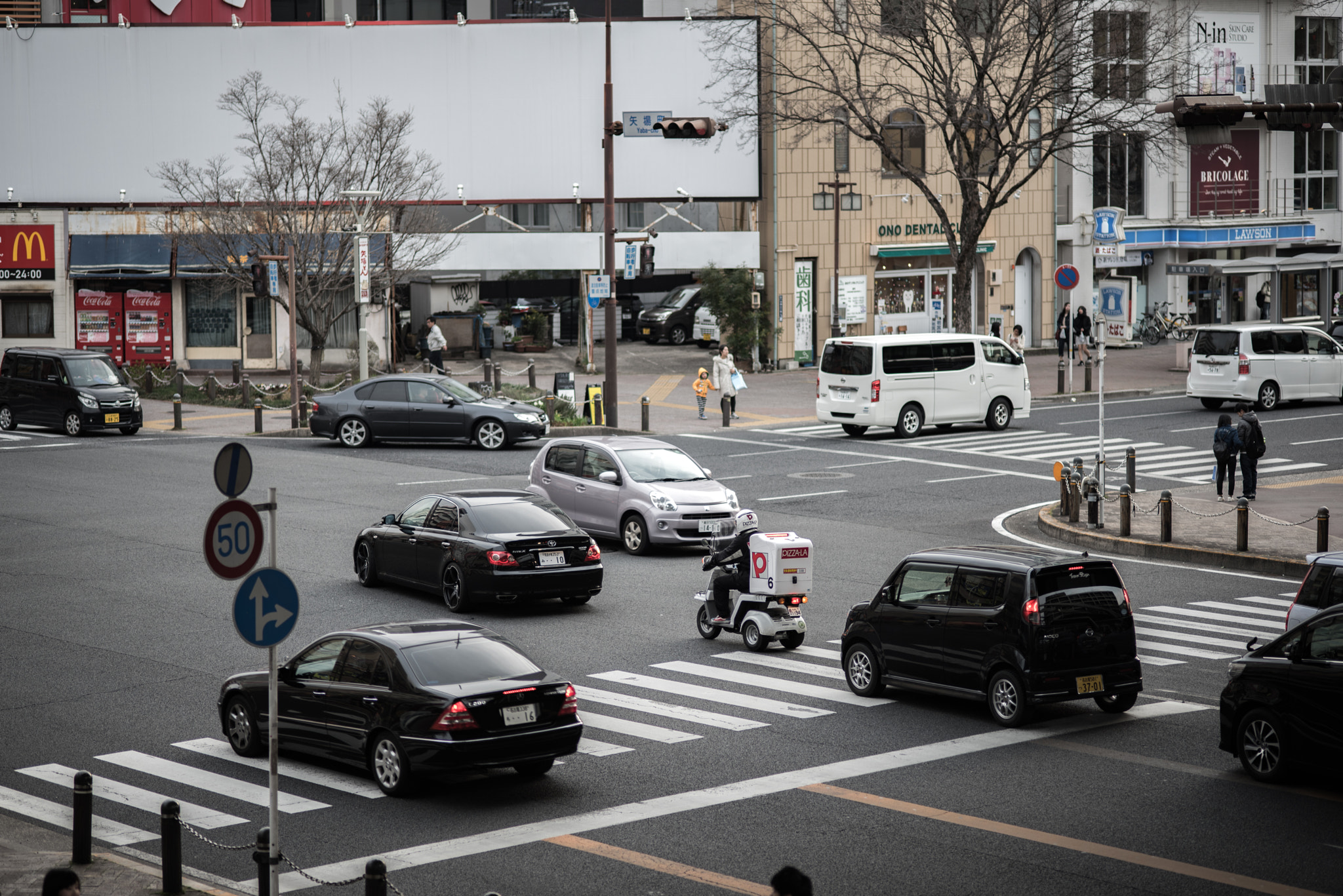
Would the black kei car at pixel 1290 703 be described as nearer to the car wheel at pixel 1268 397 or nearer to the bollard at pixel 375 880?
the bollard at pixel 375 880

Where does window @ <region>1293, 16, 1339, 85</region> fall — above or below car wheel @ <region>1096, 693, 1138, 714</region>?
above

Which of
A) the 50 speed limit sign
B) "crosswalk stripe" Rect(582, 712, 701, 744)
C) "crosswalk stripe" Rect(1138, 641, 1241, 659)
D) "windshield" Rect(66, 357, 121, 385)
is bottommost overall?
"crosswalk stripe" Rect(582, 712, 701, 744)

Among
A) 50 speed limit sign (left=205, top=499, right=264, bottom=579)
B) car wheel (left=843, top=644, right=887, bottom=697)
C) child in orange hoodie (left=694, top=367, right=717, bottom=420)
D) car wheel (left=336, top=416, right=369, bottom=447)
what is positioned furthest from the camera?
child in orange hoodie (left=694, top=367, right=717, bottom=420)

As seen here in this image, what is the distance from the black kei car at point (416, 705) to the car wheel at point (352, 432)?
20.5 meters

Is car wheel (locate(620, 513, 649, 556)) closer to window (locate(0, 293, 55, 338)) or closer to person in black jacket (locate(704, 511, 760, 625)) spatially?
person in black jacket (locate(704, 511, 760, 625))

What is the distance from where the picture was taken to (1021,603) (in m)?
12.9

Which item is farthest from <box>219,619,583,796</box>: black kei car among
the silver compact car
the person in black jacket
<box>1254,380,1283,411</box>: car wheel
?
<box>1254,380,1283,411</box>: car wheel

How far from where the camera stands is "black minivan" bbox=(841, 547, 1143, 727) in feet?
42.1

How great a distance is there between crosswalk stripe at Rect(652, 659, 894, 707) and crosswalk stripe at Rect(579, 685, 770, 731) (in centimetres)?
108

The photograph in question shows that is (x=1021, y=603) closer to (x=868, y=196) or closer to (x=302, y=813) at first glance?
(x=302, y=813)

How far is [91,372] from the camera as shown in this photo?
115 feet

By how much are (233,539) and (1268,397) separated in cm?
3273

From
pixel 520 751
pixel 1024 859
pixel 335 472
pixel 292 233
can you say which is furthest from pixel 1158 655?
pixel 292 233

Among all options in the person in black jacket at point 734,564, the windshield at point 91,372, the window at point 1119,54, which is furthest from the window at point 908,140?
the person in black jacket at point 734,564
